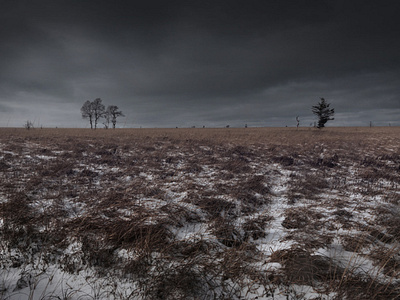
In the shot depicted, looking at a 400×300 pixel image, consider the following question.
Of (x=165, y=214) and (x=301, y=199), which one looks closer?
(x=165, y=214)

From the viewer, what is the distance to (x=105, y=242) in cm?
294

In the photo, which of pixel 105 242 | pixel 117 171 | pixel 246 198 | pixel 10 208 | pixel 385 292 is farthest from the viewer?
pixel 117 171

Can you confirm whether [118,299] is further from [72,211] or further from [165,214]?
[72,211]

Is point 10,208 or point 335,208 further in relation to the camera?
point 335,208

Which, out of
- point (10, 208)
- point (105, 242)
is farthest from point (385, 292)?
point (10, 208)

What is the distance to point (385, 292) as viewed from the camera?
2174 millimetres

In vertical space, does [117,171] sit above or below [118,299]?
above

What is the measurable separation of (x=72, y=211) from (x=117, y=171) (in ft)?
11.5

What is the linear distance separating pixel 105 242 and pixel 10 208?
2424 millimetres

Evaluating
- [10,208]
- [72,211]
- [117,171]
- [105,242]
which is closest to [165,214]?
[105,242]

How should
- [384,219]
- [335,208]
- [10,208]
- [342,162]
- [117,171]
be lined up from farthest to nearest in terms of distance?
1. [342,162]
2. [117,171]
3. [335,208]
4. [384,219]
5. [10,208]

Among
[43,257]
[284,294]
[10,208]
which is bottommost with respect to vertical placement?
[284,294]

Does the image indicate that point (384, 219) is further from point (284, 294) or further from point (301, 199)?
point (284, 294)

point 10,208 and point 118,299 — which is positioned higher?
point 10,208
